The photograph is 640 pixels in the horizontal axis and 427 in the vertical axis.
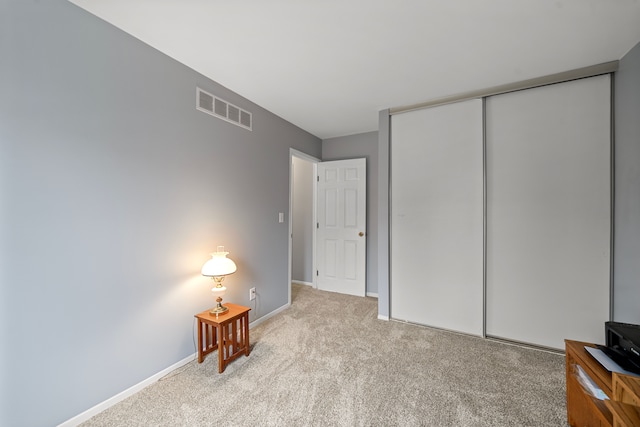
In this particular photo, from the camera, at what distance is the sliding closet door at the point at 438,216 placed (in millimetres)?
2477

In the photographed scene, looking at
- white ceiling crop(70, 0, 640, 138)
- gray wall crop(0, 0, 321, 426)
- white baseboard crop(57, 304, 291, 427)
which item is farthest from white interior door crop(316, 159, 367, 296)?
white baseboard crop(57, 304, 291, 427)

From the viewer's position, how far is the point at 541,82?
2182mm

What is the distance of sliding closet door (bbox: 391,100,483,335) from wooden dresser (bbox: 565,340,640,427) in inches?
41.5

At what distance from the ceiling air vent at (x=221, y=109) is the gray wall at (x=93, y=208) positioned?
7 centimetres

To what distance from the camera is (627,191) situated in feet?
6.11

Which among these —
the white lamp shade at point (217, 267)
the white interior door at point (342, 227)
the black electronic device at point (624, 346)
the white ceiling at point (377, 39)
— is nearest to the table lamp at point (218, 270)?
the white lamp shade at point (217, 267)

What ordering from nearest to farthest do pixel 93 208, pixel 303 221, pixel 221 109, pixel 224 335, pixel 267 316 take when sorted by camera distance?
pixel 93 208 → pixel 224 335 → pixel 221 109 → pixel 267 316 → pixel 303 221

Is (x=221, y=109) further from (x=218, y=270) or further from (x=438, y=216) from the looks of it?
(x=438, y=216)

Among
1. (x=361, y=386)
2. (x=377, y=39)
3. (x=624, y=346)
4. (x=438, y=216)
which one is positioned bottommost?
(x=361, y=386)

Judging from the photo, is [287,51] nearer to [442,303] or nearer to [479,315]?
[442,303]

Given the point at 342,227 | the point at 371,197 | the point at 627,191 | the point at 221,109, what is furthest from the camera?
the point at 342,227

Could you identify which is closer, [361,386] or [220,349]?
[361,386]

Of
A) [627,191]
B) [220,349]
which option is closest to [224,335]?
[220,349]

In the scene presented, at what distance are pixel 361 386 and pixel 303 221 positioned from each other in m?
2.80
